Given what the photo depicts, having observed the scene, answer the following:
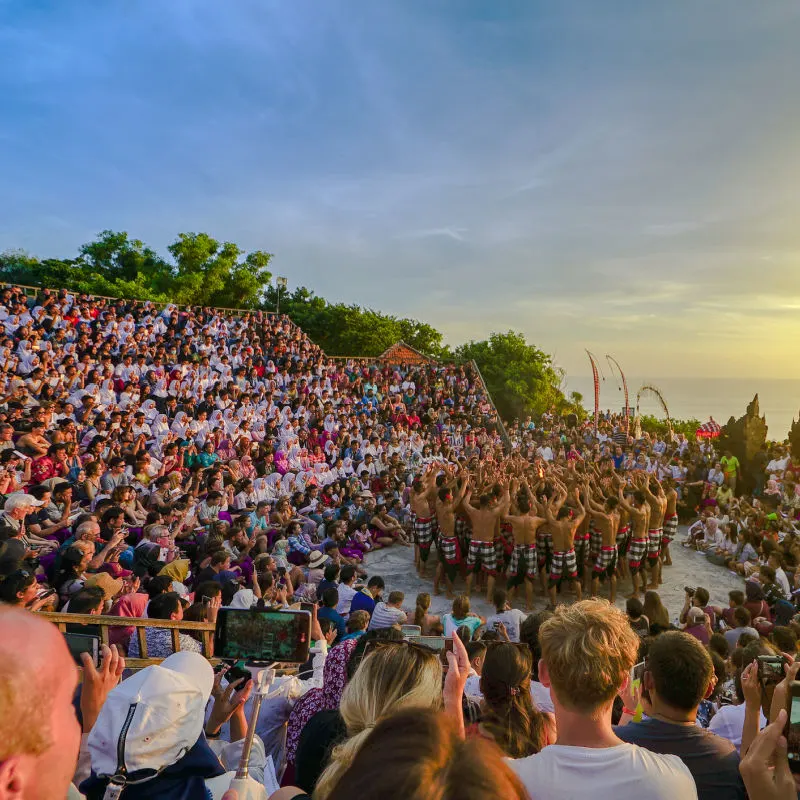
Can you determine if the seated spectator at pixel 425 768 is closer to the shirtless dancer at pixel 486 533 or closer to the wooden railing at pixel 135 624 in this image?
the wooden railing at pixel 135 624

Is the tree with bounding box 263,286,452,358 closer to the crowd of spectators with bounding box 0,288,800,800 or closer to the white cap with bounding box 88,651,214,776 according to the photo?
the crowd of spectators with bounding box 0,288,800,800

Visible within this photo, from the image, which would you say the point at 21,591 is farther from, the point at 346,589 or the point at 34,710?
the point at 34,710

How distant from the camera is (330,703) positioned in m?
2.57

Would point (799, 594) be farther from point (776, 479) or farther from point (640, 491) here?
point (776, 479)

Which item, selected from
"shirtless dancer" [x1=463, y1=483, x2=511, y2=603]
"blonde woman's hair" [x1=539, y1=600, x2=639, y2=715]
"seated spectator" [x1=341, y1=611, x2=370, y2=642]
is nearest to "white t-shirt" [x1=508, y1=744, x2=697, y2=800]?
"blonde woman's hair" [x1=539, y1=600, x2=639, y2=715]

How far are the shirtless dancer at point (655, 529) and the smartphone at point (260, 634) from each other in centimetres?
769

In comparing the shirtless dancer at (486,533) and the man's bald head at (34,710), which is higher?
the man's bald head at (34,710)

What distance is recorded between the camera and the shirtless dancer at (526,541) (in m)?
8.21

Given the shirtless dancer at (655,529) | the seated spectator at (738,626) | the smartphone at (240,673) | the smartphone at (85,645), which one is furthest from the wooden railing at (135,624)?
the shirtless dancer at (655,529)

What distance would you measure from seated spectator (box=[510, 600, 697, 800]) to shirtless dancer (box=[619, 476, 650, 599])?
7.01 meters

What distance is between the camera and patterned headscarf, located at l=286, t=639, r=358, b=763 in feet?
8.48

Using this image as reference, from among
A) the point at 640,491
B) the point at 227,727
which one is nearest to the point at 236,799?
the point at 227,727

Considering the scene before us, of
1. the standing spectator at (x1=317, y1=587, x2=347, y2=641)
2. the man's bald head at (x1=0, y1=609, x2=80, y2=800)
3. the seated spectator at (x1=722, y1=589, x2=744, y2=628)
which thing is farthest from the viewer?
the seated spectator at (x1=722, y1=589, x2=744, y2=628)

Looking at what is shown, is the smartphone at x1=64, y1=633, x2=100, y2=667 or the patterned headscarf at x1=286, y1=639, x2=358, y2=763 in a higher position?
the smartphone at x1=64, y1=633, x2=100, y2=667
